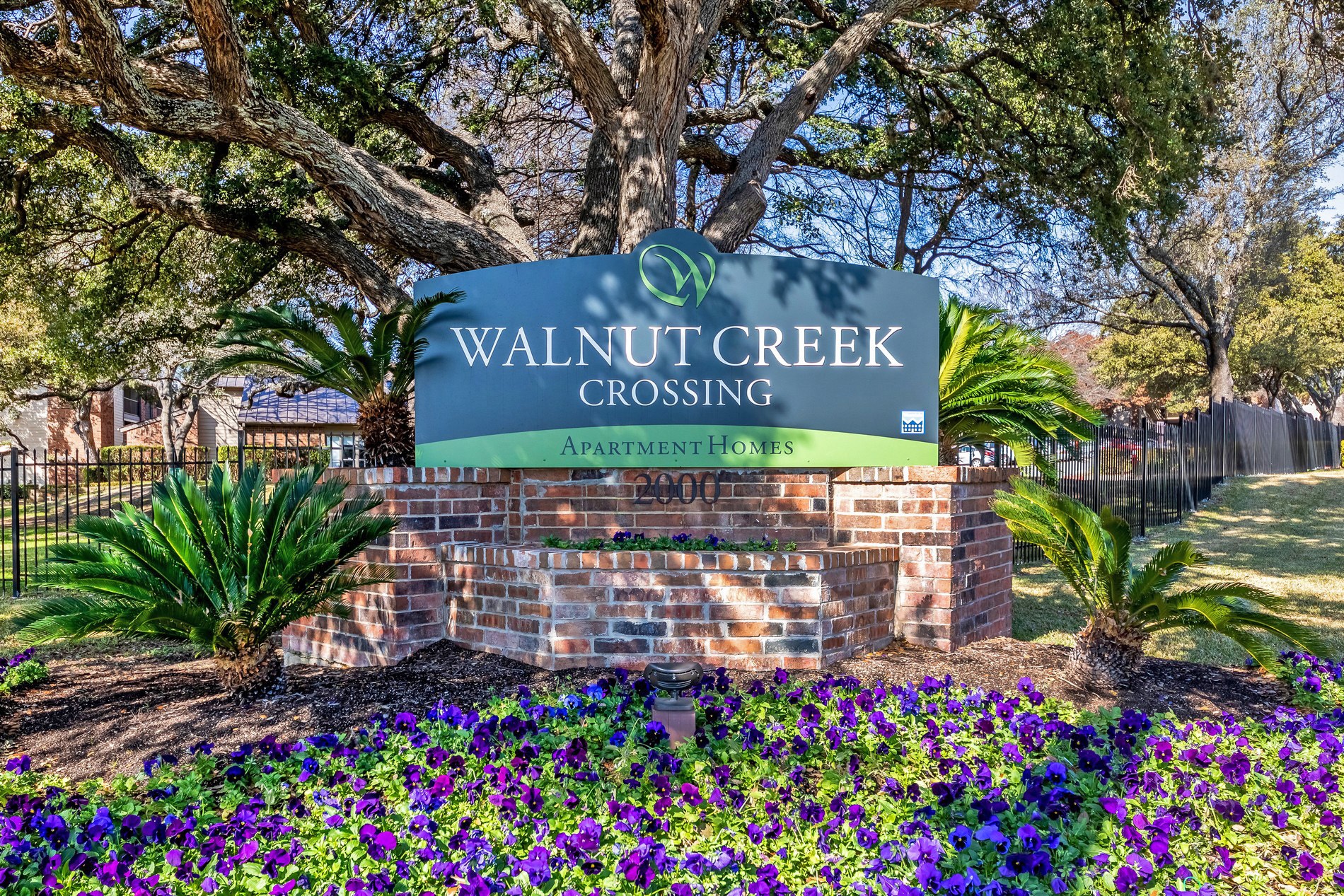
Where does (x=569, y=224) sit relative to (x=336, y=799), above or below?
above

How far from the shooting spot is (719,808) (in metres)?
3.14

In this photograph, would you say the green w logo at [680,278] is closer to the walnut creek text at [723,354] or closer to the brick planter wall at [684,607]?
the walnut creek text at [723,354]

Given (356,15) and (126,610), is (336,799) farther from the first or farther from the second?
(356,15)

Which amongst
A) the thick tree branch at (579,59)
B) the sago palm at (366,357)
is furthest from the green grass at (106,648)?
the thick tree branch at (579,59)

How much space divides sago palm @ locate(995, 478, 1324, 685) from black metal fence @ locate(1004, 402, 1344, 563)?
112 inches

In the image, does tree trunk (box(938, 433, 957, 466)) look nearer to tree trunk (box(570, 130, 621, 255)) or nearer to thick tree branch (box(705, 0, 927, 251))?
thick tree branch (box(705, 0, 927, 251))

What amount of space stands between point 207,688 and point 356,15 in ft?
29.3

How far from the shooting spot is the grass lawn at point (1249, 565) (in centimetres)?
659

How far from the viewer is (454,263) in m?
8.05

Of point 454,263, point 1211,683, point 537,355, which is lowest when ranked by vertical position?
point 1211,683

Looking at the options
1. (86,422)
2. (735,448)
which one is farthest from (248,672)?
(86,422)

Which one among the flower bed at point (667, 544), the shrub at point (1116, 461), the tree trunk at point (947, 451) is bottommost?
the flower bed at point (667, 544)

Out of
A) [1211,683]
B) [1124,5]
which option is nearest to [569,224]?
[1124,5]

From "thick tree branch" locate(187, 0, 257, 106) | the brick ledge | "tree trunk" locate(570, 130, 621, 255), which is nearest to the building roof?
"tree trunk" locate(570, 130, 621, 255)
